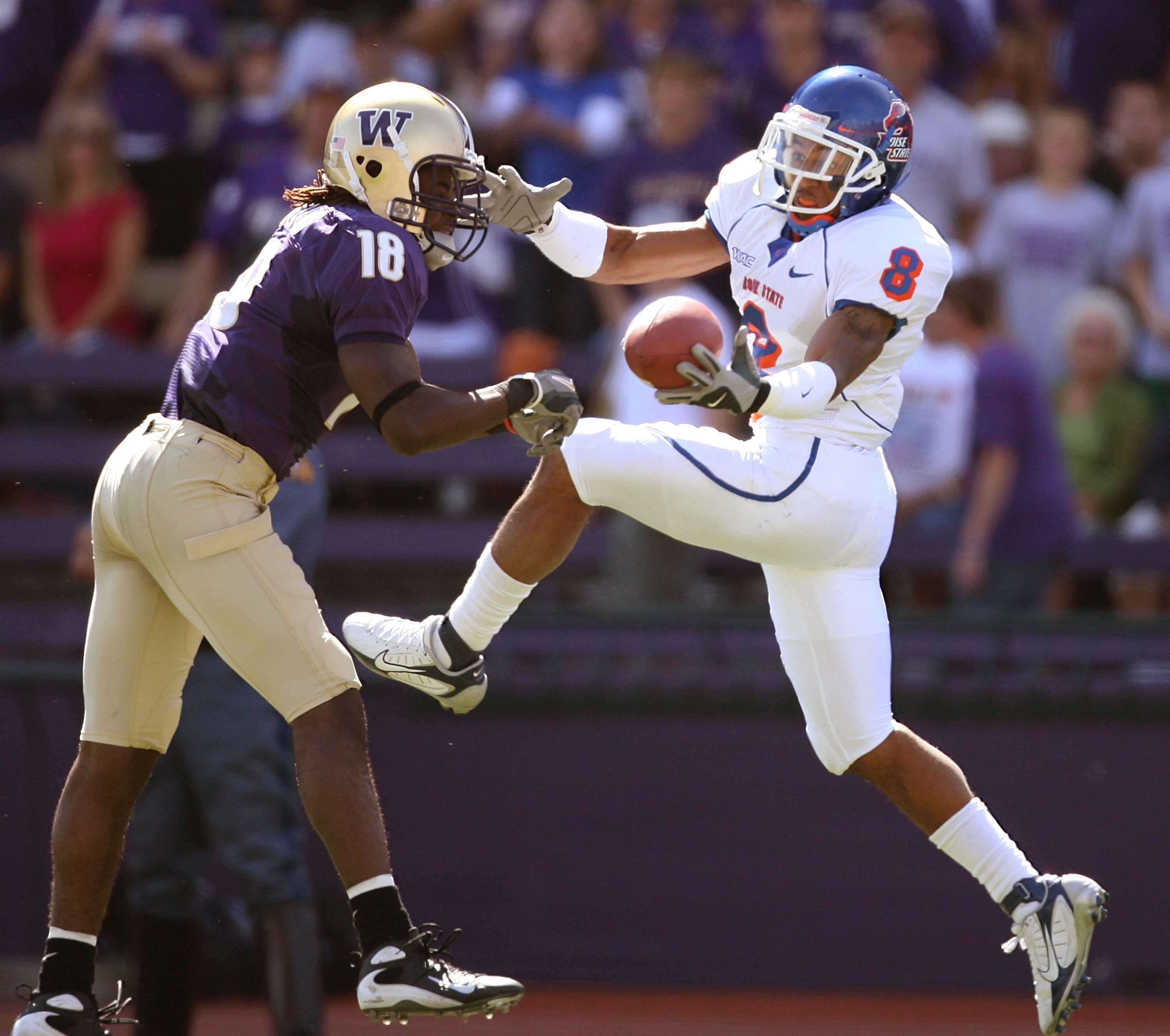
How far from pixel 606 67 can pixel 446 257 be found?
4.26 metres

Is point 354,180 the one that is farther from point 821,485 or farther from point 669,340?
point 821,485

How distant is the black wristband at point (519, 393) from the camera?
3939mm

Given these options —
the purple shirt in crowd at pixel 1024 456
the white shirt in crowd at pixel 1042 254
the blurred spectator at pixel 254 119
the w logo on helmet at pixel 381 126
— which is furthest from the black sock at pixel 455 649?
the blurred spectator at pixel 254 119

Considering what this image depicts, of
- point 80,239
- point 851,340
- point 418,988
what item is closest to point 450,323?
point 80,239

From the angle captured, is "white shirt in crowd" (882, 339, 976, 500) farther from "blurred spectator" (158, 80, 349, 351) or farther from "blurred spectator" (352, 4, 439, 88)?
"blurred spectator" (352, 4, 439, 88)

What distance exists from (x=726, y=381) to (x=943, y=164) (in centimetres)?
436

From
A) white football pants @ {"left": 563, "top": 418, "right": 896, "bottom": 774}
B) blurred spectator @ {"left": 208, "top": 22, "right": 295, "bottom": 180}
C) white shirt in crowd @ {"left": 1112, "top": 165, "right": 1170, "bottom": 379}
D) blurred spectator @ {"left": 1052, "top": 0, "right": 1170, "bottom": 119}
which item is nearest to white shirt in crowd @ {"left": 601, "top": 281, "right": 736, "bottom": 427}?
white shirt in crowd @ {"left": 1112, "top": 165, "right": 1170, "bottom": 379}

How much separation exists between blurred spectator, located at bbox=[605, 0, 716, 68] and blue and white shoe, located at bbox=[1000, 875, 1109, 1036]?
5.13 metres

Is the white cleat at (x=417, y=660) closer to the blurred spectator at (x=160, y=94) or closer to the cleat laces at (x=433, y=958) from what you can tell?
the cleat laces at (x=433, y=958)

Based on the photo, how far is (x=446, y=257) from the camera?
13.8 feet

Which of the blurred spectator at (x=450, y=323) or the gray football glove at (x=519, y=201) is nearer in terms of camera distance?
the gray football glove at (x=519, y=201)

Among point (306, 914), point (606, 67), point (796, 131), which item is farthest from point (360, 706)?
point (606, 67)

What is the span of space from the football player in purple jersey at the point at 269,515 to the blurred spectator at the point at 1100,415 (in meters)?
3.77

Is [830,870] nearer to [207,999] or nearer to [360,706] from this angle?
[207,999]
